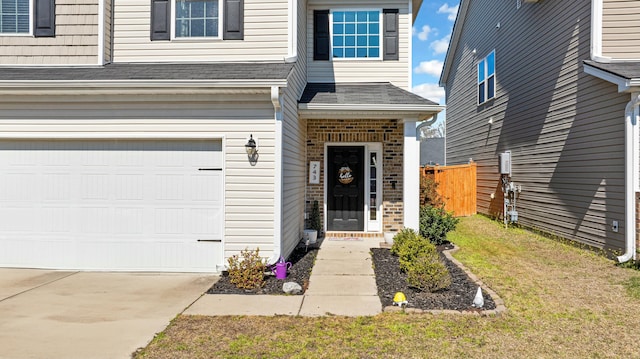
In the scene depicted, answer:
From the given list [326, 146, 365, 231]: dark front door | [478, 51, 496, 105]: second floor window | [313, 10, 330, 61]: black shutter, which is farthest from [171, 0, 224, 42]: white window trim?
[478, 51, 496, 105]: second floor window

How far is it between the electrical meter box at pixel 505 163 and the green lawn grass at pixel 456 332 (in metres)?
5.63

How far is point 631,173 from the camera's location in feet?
20.7

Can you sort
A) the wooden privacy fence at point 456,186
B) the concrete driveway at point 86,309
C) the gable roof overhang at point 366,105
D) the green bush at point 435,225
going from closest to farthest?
the concrete driveway at point 86,309 < the gable roof overhang at point 366,105 < the green bush at point 435,225 < the wooden privacy fence at point 456,186

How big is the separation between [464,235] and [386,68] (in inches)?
169

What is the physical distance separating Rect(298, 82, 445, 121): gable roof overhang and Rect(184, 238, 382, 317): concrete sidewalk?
2.92m

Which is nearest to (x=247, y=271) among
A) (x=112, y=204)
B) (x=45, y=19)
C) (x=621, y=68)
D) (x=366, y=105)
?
(x=112, y=204)

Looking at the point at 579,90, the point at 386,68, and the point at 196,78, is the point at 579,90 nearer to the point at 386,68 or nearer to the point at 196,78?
the point at 386,68

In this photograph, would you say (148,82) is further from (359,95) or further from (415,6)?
(415,6)

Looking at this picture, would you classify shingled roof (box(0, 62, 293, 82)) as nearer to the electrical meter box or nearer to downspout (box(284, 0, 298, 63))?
downspout (box(284, 0, 298, 63))

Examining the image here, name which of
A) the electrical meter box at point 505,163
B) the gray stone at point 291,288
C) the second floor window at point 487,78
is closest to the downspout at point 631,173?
the electrical meter box at point 505,163

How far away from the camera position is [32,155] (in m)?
6.21

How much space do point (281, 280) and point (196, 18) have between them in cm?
481

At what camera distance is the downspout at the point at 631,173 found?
6.28 m

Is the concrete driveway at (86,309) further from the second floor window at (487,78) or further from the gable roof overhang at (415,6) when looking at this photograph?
the second floor window at (487,78)
